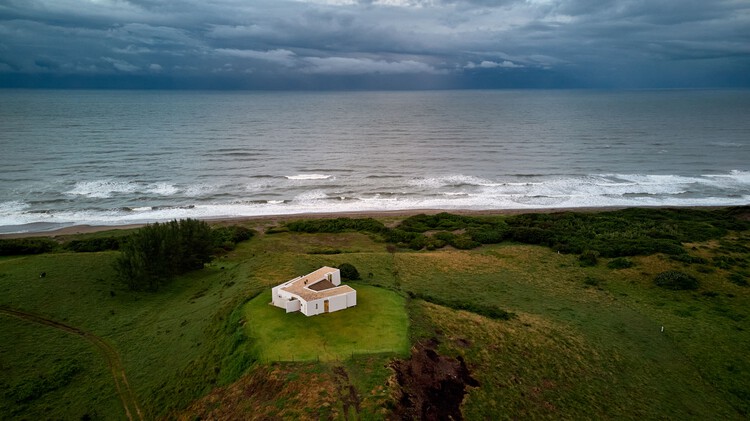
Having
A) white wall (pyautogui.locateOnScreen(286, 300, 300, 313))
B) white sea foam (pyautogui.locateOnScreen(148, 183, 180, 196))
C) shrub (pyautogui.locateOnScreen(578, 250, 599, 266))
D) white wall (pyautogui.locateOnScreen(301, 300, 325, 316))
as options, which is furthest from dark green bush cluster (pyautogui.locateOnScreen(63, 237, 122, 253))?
shrub (pyautogui.locateOnScreen(578, 250, 599, 266))

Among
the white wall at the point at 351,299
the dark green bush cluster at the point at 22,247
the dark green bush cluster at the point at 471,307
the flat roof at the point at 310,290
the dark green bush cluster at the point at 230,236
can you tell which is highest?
the flat roof at the point at 310,290

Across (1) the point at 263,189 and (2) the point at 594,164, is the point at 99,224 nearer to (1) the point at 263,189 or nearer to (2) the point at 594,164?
(1) the point at 263,189

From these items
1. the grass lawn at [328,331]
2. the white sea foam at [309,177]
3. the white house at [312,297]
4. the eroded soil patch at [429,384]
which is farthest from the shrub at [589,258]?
the white sea foam at [309,177]

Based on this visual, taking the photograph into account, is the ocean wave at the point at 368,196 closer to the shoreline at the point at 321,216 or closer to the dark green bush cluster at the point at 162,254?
the shoreline at the point at 321,216

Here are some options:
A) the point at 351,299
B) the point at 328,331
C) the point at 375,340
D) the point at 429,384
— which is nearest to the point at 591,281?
the point at 351,299

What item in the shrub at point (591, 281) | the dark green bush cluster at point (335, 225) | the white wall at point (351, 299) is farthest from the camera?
the dark green bush cluster at point (335, 225)

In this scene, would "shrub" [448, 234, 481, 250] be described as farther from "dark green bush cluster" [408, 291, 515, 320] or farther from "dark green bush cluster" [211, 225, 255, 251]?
"dark green bush cluster" [211, 225, 255, 251]

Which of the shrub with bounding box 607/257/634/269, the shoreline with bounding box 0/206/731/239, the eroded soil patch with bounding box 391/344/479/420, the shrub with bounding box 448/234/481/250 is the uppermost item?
the eroded soil patch with bounding box 391/344/479/420

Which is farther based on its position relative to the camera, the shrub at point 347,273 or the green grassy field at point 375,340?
the shrub at point 347,273
